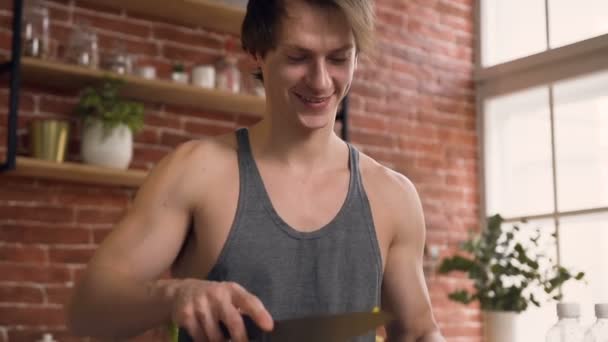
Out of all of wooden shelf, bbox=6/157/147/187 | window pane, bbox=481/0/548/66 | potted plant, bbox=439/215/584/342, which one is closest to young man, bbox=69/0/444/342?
potted plant, bbox=439/215/584/342

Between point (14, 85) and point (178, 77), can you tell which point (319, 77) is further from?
point (178, 77)

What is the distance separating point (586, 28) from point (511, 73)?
1.35 feet

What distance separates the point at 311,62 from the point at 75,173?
158 cm

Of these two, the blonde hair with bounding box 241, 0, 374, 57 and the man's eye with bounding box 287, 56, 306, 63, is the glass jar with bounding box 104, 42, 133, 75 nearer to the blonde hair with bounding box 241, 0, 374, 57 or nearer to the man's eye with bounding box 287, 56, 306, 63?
the blonde hair with bounding box 241, 0, 374, 57

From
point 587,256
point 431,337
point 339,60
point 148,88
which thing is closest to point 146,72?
point 148,88

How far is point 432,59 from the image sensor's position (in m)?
3.86

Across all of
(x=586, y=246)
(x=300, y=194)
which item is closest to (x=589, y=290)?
(x=586, y=246)

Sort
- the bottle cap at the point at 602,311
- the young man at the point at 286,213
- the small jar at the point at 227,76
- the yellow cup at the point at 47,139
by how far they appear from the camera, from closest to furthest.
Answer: the young man at the point at 286,213
the bottle cap at the point at 602,311
the yellow cup at the point at 47,139
the small jar at the point at 227,76

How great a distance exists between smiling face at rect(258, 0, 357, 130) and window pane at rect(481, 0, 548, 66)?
2.69 metres

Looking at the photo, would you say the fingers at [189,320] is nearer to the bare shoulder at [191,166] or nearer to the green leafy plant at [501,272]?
the bare shoulder at [191,166]

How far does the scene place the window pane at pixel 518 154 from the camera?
3.68m

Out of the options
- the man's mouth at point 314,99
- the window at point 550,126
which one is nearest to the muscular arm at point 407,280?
the man's mouth at point 314,99

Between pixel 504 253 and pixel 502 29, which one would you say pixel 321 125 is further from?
pixel 502 29

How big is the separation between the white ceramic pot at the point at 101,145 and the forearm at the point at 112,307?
1554 mm
